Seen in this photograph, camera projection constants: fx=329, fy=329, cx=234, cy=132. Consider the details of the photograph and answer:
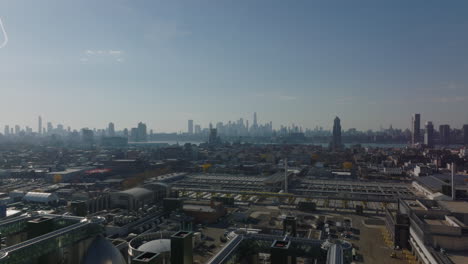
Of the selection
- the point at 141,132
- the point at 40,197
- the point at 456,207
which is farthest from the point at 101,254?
the point at 141,132

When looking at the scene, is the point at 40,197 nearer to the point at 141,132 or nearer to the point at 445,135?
the point at 445,135

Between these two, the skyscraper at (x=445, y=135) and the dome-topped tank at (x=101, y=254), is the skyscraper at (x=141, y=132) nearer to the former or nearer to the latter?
the skyscraper at (x=445, y=135)

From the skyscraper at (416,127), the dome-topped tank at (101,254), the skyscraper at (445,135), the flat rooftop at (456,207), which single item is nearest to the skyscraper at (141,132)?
the skyscraper at (416,127)

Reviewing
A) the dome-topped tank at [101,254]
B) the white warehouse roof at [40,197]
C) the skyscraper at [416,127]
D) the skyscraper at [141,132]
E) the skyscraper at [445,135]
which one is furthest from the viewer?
the skyscraper at [141,132]

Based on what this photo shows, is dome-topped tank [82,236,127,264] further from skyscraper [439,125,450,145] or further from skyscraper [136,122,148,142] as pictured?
skyscraper [136,122,148,142]

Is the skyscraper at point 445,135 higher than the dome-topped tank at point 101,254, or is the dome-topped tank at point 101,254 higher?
the skyscraper at point 445,135

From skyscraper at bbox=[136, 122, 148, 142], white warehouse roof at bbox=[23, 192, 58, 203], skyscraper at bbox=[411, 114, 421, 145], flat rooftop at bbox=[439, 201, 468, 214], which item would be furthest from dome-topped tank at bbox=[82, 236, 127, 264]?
skyscraper at bbox=[136, 122, 148, 142]

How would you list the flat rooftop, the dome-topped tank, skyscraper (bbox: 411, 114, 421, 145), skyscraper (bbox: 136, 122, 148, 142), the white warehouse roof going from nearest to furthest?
the dome-topped tank < the flat rooftop < the white warehouse roof < skyscraper (bbox: 411, 114, 421, 145) < skyscraper (bbox: 136, 122, 148, 142)

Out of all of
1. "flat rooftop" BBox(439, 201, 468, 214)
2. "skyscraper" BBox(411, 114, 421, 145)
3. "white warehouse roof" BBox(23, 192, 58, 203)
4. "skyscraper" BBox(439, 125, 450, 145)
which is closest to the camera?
"flat rooftop" BBox(439, 201, 468, 214)
